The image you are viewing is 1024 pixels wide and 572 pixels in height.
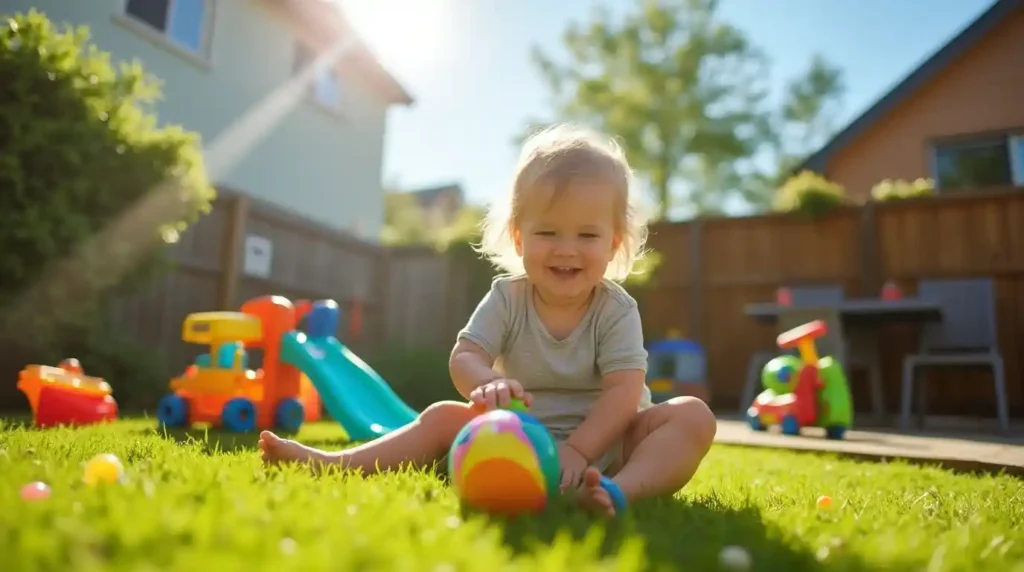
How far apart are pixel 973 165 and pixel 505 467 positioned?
11701 millimetres

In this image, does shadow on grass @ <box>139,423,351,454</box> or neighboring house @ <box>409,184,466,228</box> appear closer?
shadow on grass @ <box>139,423,351,454</box>

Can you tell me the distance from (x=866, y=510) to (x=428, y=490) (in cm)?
111

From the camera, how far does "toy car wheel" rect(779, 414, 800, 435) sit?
520 centimetres

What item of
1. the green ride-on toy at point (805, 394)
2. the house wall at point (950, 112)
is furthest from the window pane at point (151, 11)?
the house wall at point (950, 112)

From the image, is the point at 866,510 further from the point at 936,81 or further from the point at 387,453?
the point at 936,81

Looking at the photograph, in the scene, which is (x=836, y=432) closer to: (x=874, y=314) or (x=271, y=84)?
(x=874, y=314)

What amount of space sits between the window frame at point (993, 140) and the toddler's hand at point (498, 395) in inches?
396

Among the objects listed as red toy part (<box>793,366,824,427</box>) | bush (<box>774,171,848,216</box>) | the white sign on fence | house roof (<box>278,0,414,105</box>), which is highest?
house roof (<box>278,0,414,105</box>)

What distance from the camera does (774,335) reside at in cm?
812

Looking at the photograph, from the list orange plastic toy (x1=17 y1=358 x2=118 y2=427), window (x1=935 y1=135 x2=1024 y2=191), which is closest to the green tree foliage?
window (x1=935 y1=135 x2=1024 y2=191)

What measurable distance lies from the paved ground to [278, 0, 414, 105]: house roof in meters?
9.08

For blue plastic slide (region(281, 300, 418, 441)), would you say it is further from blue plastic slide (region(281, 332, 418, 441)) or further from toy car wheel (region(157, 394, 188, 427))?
toy car wheel (region(157, 394, 188, 427))

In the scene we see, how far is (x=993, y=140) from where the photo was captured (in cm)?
1069

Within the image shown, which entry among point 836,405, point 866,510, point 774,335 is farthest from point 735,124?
point 866,510
